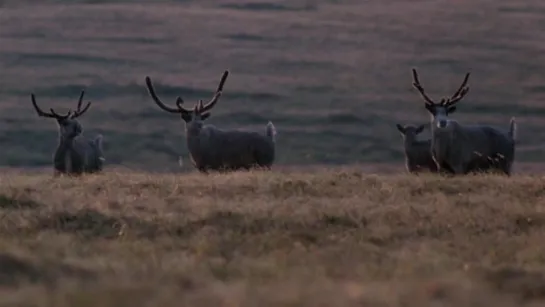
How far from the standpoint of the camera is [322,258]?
32.1 feet

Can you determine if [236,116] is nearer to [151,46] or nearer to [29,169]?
[29,169]

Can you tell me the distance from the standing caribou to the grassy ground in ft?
11.7

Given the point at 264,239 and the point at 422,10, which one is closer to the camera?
the point at 264,239

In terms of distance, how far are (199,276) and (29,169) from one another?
20.7 metres

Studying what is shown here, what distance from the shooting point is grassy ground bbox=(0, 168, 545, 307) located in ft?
23.2

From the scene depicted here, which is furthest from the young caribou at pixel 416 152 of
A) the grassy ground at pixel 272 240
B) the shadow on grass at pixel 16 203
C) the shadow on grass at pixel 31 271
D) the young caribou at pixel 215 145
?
the shadow on grass at pixel 31 271

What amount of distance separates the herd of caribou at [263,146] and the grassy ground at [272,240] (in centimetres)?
367

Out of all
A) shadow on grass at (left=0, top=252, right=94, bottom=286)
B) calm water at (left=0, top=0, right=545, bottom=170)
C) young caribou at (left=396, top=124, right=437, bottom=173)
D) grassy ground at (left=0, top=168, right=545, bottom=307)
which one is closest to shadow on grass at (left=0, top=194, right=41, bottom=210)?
grassy ground at (left=0, top=168, right=545, bottom=307)

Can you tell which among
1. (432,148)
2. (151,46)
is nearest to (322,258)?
(432,148)

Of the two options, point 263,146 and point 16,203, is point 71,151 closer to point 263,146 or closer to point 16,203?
point 263,146

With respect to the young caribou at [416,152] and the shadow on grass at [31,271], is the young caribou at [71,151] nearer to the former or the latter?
the young caribou at [416,152]

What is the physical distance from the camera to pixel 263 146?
69.7 ft

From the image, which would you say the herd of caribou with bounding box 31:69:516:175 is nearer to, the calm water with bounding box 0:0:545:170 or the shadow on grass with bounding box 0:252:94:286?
the calm water with bounding box 0:0:545:170

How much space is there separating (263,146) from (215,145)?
3.28 ft
